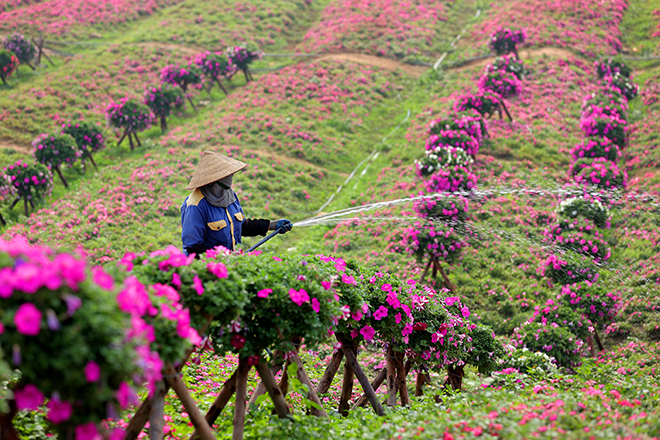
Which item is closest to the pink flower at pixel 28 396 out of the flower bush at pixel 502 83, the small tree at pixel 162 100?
the flower bush at pixel 502 83

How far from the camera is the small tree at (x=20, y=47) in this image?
74.6 ft

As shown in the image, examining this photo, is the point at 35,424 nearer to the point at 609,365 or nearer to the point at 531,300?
the point at 609,365

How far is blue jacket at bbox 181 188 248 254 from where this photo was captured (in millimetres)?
5141

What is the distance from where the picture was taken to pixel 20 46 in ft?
74.8

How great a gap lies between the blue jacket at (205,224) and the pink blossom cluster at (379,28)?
2413 cm

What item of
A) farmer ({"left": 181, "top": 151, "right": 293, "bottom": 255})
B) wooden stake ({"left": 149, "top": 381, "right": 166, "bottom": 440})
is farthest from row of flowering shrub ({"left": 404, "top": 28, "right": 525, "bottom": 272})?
wooden stake ({"left": 149, "top": 381, "right": 166, "bottom": 440})

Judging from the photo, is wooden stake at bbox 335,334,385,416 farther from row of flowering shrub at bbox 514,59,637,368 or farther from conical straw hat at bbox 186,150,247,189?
row of flowering shrub at bbox 514,59,637,368

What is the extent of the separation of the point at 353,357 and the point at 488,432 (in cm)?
173

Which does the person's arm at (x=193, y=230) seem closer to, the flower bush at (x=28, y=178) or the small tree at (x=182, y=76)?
the flower bush at (x=28, y=178)

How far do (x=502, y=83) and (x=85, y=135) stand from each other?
587 inches

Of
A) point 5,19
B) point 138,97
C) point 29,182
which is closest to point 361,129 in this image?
point 138,97

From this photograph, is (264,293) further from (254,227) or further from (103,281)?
(254,227)

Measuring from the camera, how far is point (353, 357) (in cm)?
495

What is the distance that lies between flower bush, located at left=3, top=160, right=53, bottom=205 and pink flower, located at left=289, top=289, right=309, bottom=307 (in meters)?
13.2
